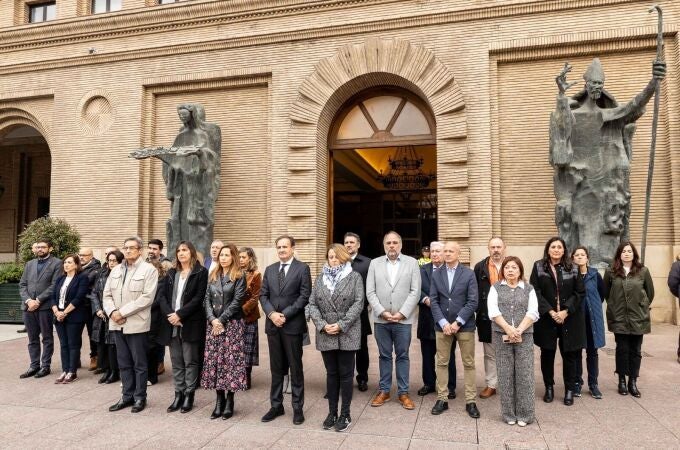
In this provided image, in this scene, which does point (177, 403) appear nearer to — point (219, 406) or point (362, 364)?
point (219, 406)

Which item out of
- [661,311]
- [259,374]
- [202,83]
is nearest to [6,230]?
[202,83]

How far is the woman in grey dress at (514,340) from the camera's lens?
15.1 feet

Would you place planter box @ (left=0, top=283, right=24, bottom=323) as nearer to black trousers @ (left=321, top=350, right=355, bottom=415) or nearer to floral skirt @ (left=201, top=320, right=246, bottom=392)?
floral skirt @ (left=201, top=320, right=246, bottom=392)

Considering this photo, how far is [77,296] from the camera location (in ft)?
21.5

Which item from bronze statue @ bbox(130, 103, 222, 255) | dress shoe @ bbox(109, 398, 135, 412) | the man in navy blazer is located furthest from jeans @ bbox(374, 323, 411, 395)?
bronze statue @ bbox(130, 103, 222, 255)

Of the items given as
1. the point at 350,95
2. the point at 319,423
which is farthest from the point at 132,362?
the point at 350,95

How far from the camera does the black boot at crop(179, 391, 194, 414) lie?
16.6 feet

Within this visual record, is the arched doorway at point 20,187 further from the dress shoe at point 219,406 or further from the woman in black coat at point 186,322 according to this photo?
the dress shoe at point 219,406

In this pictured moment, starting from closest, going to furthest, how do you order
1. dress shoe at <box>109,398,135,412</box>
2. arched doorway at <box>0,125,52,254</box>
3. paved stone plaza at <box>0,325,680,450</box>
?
paved stone plaza at <box>0,325,680,450</box>
dress shoe at <box>109,398,135,412</box>
arched doorway at <box>0,125,52,254</box>

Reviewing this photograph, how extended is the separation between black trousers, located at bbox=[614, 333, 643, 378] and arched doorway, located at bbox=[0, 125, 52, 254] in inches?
840

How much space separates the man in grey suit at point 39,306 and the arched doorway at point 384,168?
6.93 metres

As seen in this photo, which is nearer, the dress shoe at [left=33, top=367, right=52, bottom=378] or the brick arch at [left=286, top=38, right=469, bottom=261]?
the dress shoe at [left=33, top=367, right=52, bottom=378]

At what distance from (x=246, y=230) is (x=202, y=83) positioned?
→ 4185mm

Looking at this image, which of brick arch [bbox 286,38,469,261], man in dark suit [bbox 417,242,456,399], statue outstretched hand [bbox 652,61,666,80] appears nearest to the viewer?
man in dark suit [bbox 417,242,456,399]
